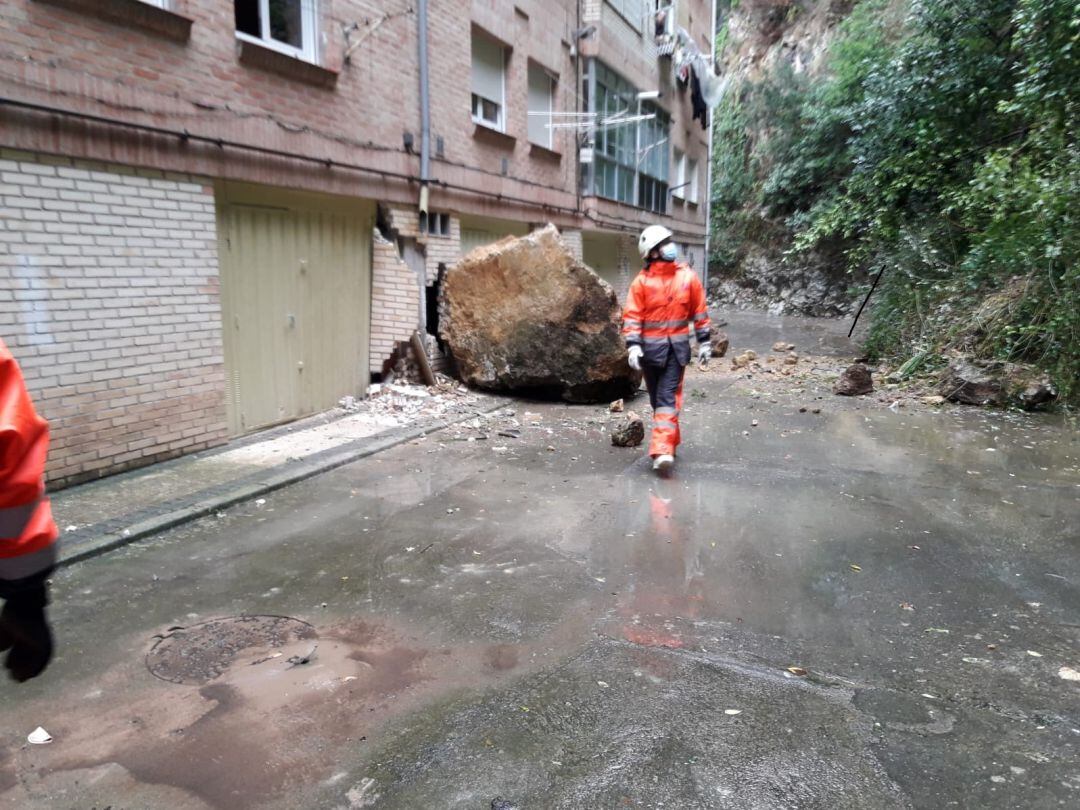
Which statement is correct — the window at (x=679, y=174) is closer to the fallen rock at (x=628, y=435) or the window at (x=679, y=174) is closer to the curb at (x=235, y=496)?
the fallen rock at (x=628, y=435)

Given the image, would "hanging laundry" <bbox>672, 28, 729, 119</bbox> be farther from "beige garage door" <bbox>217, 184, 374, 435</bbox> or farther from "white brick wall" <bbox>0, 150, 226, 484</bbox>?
"white brick wall" <bbox>0, 150, 226, 484</bbox>

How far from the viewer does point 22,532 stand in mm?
1576

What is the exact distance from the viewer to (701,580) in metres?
3.99

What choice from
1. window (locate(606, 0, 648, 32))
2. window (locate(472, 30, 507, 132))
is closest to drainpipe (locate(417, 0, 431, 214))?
window (locate(472, 30, 507, 132))

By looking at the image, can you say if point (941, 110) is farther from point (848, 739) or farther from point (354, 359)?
point (848, 739)

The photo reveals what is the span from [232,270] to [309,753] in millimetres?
5375

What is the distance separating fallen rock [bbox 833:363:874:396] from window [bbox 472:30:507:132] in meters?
6.18

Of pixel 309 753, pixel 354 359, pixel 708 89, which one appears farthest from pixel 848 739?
pixel 708 89

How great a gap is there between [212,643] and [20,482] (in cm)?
198

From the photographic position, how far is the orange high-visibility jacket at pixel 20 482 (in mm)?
1511

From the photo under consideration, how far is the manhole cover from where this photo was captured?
3031 mm

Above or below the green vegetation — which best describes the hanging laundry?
above

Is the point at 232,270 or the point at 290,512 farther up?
the point at 232,270

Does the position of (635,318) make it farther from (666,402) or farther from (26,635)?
(26,635)
